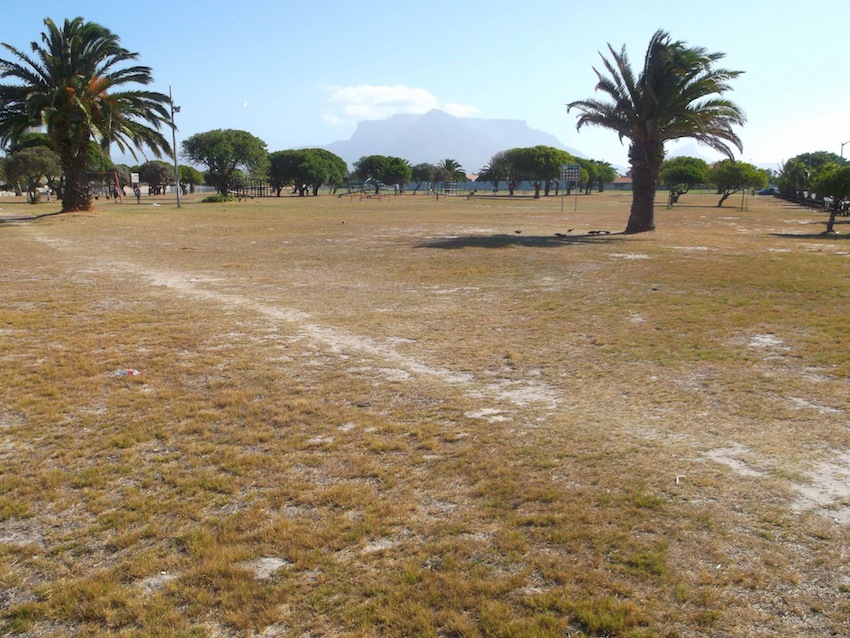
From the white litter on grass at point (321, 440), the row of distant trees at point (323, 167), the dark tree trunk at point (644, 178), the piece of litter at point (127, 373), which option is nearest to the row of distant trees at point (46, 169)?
the row of distant trees at point (323, 167)

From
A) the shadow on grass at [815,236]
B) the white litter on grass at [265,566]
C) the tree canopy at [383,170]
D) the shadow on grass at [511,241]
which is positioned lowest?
the white litter on grass at [265,566]

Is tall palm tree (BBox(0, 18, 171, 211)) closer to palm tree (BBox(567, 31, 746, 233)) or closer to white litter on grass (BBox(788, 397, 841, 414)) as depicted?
palm tree (BBox(567, 31, 746, 233))

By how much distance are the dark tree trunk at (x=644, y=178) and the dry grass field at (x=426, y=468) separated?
14.4m

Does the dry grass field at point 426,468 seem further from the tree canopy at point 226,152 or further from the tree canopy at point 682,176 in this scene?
the tree canopy at point 226,152

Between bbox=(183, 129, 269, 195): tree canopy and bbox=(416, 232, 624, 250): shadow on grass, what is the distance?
57418 millimetres

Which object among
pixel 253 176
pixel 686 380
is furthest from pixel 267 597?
pixel 253 176

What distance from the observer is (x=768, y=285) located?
12.5 meters

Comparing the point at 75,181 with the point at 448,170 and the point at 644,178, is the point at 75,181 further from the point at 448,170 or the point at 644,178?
the point at 448,170

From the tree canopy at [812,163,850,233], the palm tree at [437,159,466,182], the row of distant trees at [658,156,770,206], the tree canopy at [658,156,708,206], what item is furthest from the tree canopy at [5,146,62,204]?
the palm tree at [437,159,466,182]

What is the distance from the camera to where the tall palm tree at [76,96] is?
92.3ft

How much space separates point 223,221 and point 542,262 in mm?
21398

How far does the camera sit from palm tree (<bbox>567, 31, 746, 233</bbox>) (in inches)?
879

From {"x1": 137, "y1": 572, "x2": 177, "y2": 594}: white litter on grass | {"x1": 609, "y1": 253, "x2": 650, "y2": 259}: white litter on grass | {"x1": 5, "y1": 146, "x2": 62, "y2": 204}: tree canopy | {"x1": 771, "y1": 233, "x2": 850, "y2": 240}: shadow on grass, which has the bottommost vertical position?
{"x1": 137, "y1": 572, "x2": 177, "y2": 594}: white litter on grass

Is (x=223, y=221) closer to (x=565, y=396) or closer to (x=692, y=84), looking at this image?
(x=692, y=84)
